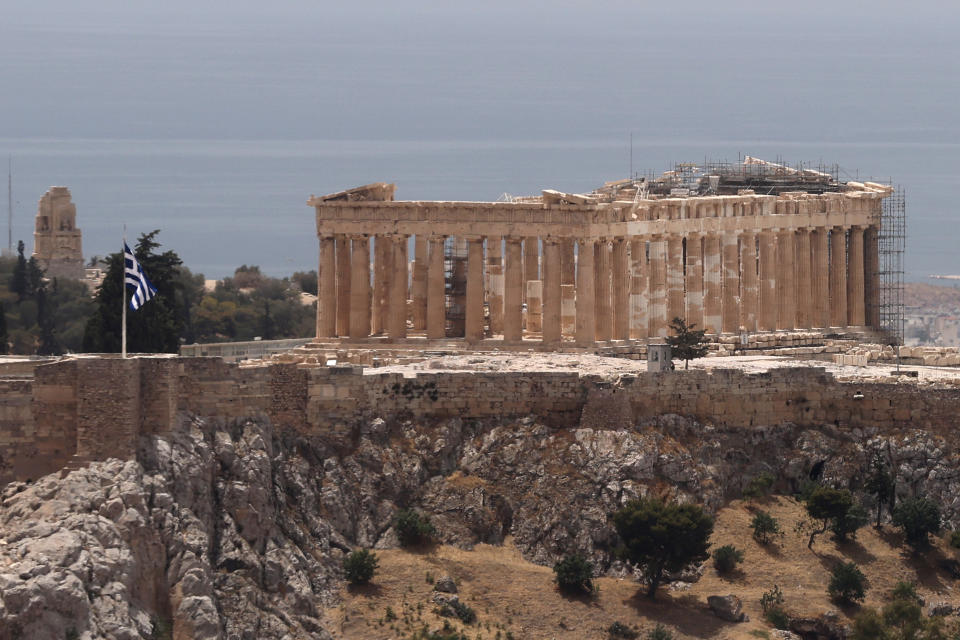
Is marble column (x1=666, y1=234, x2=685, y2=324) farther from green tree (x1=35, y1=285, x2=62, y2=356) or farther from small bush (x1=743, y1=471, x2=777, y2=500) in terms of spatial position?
green tree (x1=35, y1=285, x2=62, y2=356)

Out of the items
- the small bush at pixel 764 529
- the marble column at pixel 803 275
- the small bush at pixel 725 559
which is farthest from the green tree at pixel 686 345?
the marble column at pixel 803 275

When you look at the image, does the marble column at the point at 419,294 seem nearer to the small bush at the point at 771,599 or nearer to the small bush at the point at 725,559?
the small bush at the point at 725,559

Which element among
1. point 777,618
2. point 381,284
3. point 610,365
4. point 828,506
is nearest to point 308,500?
point 777,618

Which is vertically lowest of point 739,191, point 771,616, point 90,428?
point 771,616

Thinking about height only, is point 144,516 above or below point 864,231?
below

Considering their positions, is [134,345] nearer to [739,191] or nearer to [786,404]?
[786,404]

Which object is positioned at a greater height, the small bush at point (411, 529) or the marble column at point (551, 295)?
the marble column at point (551, 295)

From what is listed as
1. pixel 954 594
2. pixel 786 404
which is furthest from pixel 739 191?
pixel 954 594
